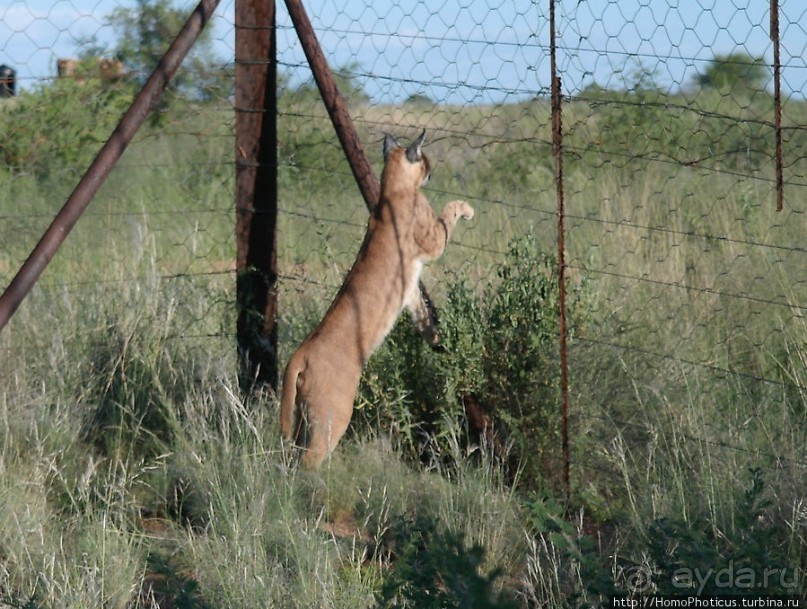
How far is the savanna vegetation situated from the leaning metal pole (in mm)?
797

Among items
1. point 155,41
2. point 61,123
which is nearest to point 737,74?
point 61,123

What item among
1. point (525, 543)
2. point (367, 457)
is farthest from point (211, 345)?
point (525, 543)

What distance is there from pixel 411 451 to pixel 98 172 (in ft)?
6.67

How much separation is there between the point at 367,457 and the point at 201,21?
213cm

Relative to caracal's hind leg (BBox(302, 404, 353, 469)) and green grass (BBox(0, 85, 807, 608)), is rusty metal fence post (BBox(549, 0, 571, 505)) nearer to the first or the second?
green grass (BBox(0, 85, 807, 608))

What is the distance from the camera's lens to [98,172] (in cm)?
466

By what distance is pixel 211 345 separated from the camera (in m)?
6.28

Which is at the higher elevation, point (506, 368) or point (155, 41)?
point (155, 41)

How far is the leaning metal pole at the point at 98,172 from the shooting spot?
4504 millimetres

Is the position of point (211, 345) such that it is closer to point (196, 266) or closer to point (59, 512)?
point (59, 512)
